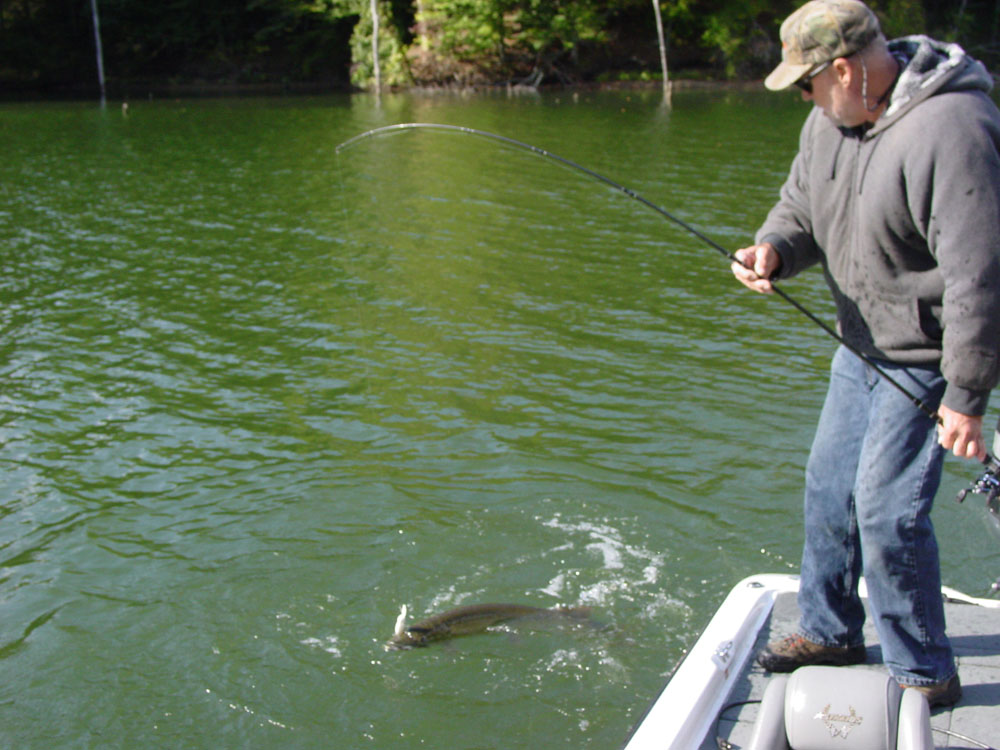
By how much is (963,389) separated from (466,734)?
271 cm

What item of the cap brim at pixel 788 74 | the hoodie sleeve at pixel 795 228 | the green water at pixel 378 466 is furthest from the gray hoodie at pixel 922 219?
the green water at pixel 378 466

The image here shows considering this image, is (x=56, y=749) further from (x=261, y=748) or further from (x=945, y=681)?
(x=945, y=681)

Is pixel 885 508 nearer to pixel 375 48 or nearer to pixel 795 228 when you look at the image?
pixel 795 228

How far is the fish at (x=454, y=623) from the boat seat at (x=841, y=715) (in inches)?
95.9

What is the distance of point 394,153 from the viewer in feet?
74.7

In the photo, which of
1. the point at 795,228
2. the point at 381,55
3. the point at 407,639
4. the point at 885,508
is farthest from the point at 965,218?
the point at 381,55

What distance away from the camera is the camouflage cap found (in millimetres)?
2928

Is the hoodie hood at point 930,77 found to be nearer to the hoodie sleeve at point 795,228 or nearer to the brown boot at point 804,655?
the hoodie sleeve at point 795,228

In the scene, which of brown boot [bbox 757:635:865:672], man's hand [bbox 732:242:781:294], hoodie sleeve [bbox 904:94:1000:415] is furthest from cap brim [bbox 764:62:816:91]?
brown boot [bbox 757:635:865:672]

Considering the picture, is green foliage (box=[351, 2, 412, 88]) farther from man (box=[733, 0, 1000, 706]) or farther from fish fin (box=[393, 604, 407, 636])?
man (box=[733, 0, 1000, 706])

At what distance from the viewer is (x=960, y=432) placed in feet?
9.71

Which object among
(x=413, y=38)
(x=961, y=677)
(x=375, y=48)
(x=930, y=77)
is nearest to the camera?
(x=930, y=77)

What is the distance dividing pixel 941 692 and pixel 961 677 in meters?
0.23

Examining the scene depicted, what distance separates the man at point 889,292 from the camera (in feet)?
9.26
